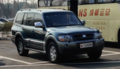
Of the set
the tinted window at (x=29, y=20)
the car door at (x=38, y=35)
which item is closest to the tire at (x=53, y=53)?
the car door at (x=38, y=35)

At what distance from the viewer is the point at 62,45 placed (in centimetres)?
1134

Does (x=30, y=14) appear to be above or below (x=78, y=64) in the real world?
above

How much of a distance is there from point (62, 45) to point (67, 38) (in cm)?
29

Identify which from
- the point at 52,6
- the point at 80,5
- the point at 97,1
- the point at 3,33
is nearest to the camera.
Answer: the point at 97,1

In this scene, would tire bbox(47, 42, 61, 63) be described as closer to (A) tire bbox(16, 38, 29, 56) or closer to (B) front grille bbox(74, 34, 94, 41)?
(B) front grille bbox(74, 34, 94, 41)

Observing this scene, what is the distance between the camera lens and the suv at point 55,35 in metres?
11.5

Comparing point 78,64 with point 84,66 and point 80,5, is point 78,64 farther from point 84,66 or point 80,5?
point 80,5

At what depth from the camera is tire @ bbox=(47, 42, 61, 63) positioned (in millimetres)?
11668

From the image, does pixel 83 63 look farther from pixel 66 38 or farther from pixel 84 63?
pixel 66 38

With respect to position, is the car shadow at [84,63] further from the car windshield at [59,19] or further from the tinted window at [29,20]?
the tinted window at [29,20]

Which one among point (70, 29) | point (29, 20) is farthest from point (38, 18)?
point (70, 29)

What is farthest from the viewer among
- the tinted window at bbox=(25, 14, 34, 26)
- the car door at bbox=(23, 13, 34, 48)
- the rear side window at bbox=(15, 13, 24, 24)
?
the rear side window at bbox=(15, 13, 24, 24)

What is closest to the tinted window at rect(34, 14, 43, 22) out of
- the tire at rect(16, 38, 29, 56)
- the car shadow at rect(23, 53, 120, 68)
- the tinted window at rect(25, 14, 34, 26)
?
the tinted window at rect(25, 14, 34, 26)

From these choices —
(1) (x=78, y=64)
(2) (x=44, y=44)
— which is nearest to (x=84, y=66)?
(1) (x=78, y=64)
